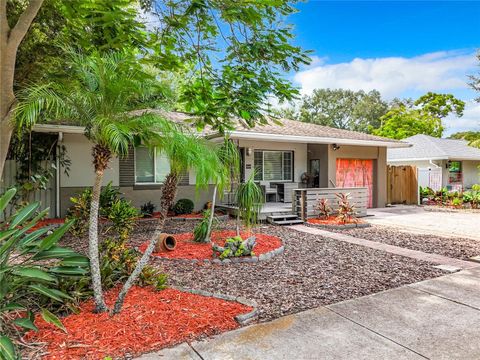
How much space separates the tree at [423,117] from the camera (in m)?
33.4

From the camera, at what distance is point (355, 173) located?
14.7 metres

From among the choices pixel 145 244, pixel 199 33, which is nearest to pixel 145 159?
pixel 145 244

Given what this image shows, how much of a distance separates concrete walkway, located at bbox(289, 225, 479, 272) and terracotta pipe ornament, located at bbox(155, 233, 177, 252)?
422cm

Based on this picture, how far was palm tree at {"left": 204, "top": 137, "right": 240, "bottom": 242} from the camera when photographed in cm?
387

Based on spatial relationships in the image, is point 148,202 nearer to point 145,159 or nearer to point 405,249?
point 145,159

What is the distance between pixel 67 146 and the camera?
1025 centimetres

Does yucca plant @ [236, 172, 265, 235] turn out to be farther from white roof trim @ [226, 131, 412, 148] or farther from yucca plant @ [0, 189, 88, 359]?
yucca plant @ [0, 189, 88, 359]

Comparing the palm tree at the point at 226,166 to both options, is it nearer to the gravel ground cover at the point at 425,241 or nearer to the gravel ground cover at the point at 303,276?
the gravel ground cover at the point at 303,276

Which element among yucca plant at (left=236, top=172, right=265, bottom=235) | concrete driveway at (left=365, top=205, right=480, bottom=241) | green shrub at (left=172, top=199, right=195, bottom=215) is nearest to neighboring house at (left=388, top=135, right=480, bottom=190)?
concrete driveway at (left=365, top=205, right=480, bottom=241)

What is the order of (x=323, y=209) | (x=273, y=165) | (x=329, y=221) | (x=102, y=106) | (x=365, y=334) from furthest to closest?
1. (x=273, y=165)
2. (x=323, y=209)
3. (x=329, y=221)
4. (x=365, y=334)
5. (x=102, y=106)

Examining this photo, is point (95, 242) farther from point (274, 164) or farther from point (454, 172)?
point (454, 172)

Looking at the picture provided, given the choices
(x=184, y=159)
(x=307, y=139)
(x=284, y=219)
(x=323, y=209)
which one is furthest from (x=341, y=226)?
(x=184, y=159)

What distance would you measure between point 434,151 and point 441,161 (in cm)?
76

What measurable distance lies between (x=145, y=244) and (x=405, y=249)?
19.3 feet
